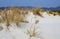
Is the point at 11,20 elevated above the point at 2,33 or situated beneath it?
elevated above

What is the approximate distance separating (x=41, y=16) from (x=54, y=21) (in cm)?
13

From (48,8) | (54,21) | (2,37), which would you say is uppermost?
(48,8)

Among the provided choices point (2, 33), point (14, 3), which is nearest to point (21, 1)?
point (14, 3)

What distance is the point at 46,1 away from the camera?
120 cm

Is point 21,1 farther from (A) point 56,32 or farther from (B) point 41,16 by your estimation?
(A) point 56,32

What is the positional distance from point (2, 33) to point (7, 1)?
0.29 meters

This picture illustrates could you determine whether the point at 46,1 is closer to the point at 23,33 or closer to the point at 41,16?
the point at 41,16

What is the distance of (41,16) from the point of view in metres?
1.19

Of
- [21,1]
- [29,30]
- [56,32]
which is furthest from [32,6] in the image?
[56,32]

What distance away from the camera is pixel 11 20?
1.15 metres

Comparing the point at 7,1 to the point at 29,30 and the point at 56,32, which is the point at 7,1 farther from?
the point at 56,32

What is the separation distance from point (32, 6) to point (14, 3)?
168 mm

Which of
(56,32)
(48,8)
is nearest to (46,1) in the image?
(48,8)

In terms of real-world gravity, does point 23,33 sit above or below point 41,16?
below
